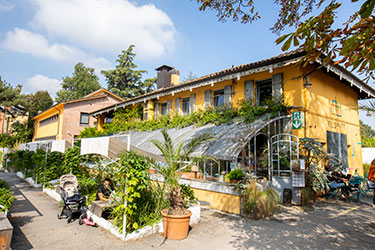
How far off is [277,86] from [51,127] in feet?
88.3

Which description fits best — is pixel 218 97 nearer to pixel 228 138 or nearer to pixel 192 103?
pixel 192 103

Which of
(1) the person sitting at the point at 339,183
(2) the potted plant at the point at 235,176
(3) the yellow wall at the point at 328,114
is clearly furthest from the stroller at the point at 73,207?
(1) the person sitting at the point at 339,183

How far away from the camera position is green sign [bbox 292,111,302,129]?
9.54 meters

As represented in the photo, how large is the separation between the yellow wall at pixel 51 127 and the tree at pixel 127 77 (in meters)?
12.8

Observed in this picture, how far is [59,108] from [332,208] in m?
26.5

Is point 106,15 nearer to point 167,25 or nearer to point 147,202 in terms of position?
point 167,25

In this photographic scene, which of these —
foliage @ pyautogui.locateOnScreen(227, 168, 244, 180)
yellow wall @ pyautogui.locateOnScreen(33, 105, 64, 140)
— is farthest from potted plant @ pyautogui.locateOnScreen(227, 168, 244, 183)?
yellow wall @ pyautogui.locateOnScreen(33, 105, 64, 140)

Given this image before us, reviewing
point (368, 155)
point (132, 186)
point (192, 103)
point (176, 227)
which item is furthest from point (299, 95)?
point (368, 155)

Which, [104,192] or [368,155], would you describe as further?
[368,155]

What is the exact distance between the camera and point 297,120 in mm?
9625

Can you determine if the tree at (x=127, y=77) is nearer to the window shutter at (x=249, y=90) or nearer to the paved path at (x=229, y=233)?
the window shutter at (x=249, y=90)

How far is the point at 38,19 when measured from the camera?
23.6ft

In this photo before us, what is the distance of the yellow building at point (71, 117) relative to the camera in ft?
82.0

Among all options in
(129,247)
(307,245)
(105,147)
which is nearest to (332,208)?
(307,245)
